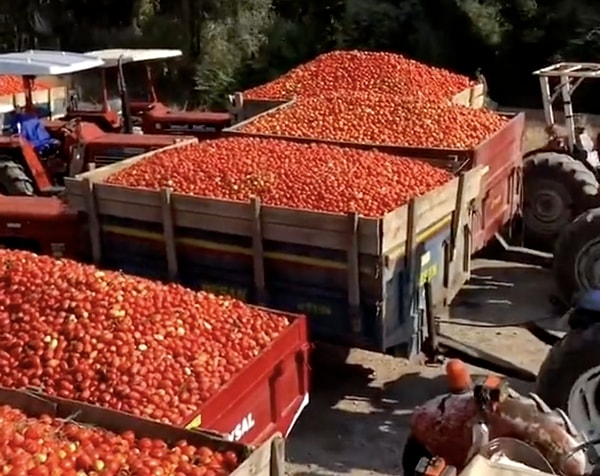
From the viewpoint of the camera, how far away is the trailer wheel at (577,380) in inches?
248

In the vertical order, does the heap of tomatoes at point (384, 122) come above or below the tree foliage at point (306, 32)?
above

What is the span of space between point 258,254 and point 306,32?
737 inches

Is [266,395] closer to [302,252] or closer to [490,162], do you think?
[302,252]

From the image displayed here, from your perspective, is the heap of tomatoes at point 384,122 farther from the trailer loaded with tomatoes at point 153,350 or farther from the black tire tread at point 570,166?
the trailer loaded with tomatoes at point 153,350

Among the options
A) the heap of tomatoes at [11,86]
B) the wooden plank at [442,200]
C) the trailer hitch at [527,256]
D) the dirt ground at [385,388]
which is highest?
the wooden plank at [442,200]

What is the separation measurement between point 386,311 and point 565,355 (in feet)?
4.35

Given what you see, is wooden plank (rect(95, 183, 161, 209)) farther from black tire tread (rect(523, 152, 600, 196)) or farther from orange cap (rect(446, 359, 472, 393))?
black tire tread (rect(523, 152, 600, 196))

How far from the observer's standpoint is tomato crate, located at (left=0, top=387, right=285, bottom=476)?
4.57 metres

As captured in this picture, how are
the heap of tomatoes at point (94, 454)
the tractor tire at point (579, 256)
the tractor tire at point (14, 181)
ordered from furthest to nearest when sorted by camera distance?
the tractor tire at point (14, 181) → the tractor tire at point (579, 256) → the heap of tomatoes at point (94, 454)

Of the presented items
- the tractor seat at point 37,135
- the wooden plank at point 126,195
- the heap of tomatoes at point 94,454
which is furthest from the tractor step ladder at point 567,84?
the heap of tomatoes at point 94,454

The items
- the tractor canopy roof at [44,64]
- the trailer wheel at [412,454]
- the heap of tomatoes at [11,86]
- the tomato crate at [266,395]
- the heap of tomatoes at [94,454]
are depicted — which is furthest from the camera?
the heap of tomatoes at [11,86]

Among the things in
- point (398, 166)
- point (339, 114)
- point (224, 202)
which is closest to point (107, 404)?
point (224, 202)

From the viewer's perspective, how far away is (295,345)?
6.32 m

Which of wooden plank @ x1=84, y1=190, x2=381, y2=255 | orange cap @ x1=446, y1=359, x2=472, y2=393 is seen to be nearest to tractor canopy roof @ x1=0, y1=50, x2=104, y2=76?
wooden plank @ x1=84, y1=190, x2=381, y2=255
